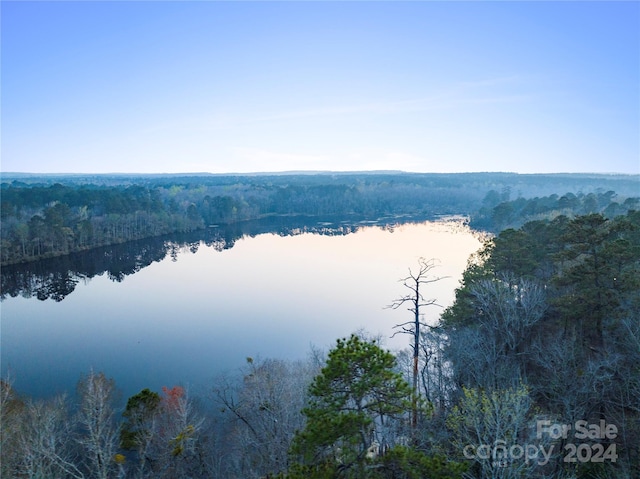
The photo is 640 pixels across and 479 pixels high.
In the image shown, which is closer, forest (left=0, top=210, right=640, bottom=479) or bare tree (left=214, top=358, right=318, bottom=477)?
forest (left=0, top=210, right=640, bottom=479)

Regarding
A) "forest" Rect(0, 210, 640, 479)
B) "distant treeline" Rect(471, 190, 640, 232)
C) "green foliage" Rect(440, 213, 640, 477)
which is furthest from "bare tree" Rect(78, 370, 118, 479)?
"distant treeline" Rect(471, 190, 640, 232)

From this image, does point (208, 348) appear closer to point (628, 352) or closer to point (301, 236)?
point (628, 352)

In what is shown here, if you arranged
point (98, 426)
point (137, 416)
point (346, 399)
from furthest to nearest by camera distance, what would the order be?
1. point (137, 416)
2. point (98, 426)
3. point (346, 399)

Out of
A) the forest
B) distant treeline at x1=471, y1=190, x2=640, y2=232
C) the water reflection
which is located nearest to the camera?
the forest

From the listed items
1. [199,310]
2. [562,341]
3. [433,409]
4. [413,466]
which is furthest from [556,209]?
[413,466]

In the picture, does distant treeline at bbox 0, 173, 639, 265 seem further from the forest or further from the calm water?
the forest

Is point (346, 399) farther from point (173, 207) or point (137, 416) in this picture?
point (173, 207)
